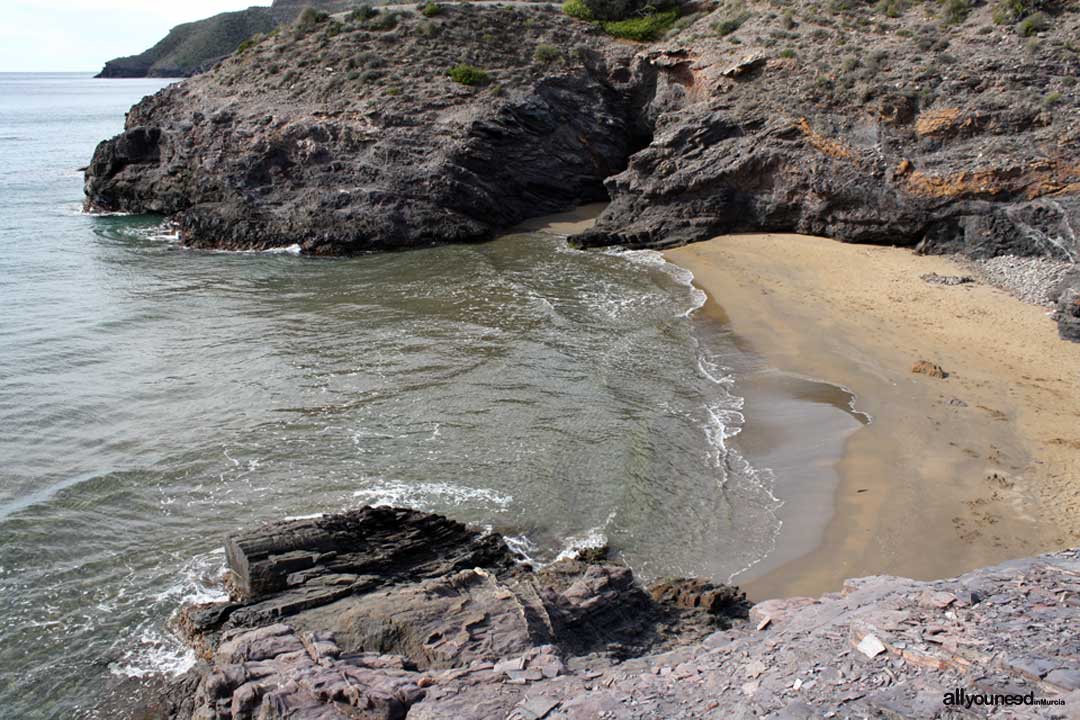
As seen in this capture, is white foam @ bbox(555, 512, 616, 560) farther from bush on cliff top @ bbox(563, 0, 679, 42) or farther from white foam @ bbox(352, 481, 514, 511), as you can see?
bush on cliff top @ bbox(563, 0, 679, 42)

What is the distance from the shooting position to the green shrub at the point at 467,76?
33.9 meters

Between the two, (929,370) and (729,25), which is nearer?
(929,370)

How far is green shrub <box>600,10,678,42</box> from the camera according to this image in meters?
38.3

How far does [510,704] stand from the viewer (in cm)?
682

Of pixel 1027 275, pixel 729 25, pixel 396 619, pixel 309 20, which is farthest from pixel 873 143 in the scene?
pixel 309 20

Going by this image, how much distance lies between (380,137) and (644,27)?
1496 cm

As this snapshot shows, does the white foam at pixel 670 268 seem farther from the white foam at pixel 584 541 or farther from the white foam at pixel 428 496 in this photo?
the white foam at pixel 584 541

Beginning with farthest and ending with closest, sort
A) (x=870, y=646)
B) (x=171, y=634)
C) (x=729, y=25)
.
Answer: (x=729, y=25) < (x=171, y=634) < (x=870, y=646)

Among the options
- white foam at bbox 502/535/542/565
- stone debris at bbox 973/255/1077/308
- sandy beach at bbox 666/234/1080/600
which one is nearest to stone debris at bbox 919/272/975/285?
sandy beach at bbox 666/234/1080/600

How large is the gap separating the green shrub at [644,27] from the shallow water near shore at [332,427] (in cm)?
1702

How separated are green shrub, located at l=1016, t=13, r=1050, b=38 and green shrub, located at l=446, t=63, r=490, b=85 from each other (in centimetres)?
1934

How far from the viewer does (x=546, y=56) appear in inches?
1423

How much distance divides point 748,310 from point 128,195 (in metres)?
28.3

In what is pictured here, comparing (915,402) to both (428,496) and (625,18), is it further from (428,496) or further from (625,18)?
(625,18)
